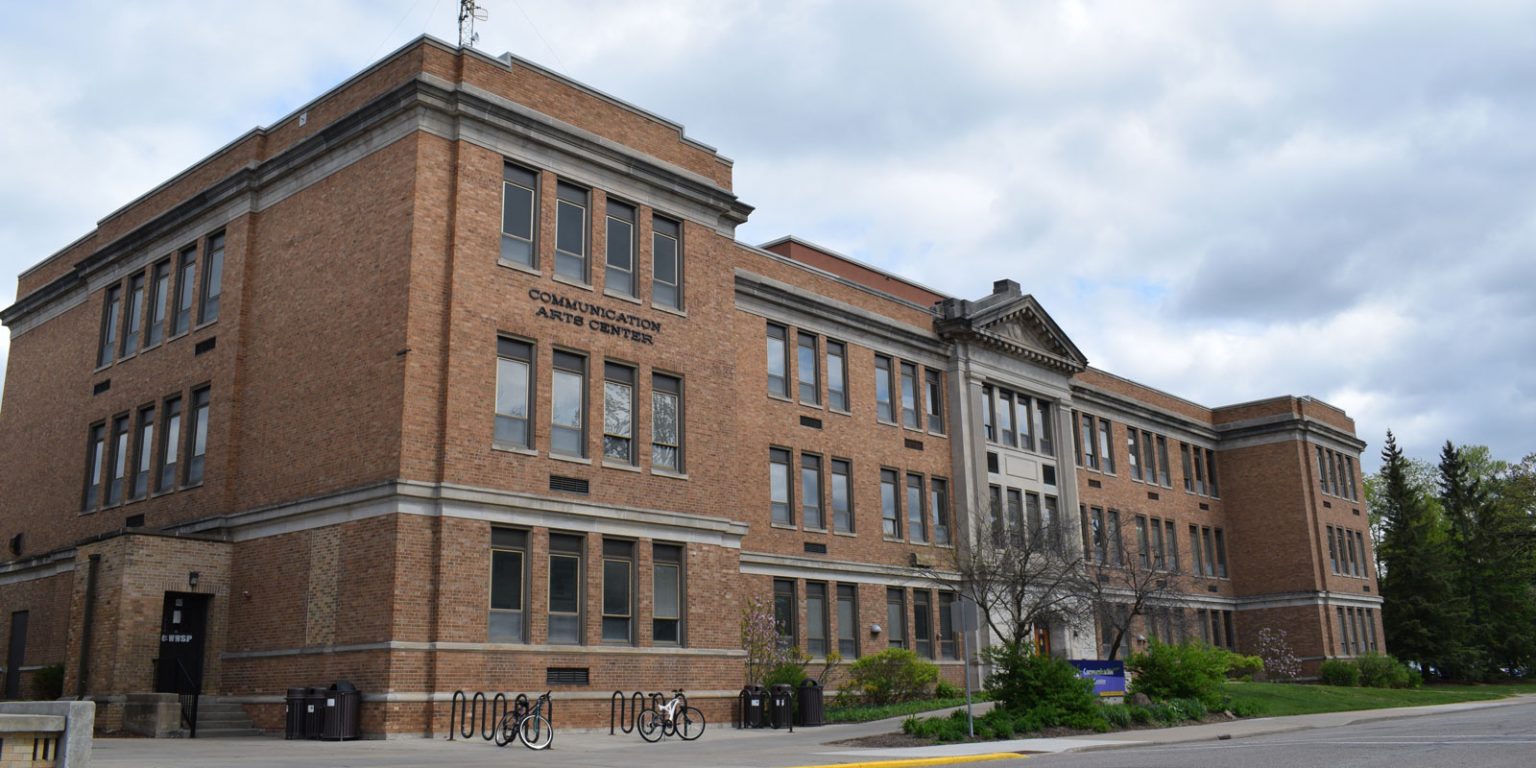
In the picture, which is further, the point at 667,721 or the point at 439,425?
the point at 439,425

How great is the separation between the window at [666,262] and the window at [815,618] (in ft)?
33.3

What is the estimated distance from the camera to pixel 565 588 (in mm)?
25141

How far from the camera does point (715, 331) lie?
29297 mm

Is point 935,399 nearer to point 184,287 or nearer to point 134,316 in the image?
point 184,287

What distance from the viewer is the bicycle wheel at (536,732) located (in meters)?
20.5

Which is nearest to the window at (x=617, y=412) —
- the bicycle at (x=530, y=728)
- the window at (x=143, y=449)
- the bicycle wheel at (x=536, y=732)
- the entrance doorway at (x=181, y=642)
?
the bicycle at (x=530, y=728)

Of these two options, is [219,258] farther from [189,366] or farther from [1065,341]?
[1065,341]

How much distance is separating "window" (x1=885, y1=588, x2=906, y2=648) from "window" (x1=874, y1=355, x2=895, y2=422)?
543 cm

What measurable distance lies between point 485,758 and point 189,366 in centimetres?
1611

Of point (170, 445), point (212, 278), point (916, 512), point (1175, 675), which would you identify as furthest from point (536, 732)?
point (916, 512)

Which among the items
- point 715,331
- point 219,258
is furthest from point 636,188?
point 219,258

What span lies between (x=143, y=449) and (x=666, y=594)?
46.1 ft

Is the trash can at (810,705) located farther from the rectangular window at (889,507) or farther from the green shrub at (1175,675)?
the rectangular window at (889,507)

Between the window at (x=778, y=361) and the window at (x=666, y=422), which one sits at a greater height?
the window at (x=778, y=361)
